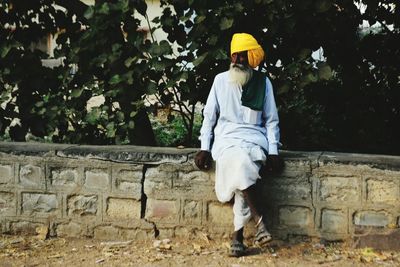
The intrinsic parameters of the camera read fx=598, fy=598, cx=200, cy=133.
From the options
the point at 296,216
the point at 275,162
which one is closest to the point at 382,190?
the point at 296,216

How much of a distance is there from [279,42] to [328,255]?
190cm

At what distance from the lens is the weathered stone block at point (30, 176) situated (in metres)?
4.73

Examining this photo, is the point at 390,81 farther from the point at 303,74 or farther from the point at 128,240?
the point at 128,240

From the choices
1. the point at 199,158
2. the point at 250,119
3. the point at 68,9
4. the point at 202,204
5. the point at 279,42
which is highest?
the point at 68,9

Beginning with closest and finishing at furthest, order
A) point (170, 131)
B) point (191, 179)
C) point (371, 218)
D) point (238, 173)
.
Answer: point (238, 173)
point (371, 218)
point (191, 179)
point (170, 131)

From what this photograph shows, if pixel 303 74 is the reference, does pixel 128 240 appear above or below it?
below

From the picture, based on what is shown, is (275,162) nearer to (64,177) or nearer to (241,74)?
(241,74)

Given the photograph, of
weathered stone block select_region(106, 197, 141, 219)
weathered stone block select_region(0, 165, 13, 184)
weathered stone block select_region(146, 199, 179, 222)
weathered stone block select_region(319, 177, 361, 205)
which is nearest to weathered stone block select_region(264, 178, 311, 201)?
weathered stone block select_region(319, 177, 361, 205)

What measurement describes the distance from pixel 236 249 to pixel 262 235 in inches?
8.5

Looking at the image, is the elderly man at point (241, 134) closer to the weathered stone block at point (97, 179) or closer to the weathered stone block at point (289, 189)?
the weathered stone block at point (289, 189)

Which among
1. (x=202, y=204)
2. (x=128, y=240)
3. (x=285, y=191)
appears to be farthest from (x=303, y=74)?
(x=128, y=240)

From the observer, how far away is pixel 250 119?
14.4 feet

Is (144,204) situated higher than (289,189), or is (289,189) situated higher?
(289,189)

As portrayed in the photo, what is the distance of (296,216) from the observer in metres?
4.43
